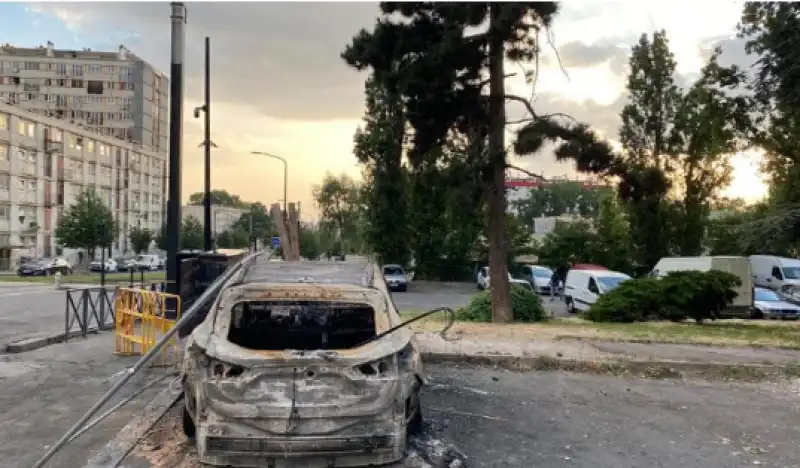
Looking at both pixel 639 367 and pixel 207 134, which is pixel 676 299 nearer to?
pixel 639 367

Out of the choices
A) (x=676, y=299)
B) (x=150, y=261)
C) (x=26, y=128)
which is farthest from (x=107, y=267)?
(x=676, y=299)

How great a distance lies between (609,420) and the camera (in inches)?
287

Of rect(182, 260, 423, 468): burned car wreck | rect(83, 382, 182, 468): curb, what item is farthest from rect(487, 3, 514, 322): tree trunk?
rect(182, 260, 423, 468): burned car wreck

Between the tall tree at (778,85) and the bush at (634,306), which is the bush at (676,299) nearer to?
the bush at (634,306)

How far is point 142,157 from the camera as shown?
98.9 m

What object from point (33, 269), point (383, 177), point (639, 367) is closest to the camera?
point (639, 367)

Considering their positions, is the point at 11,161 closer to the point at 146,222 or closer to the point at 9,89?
the point at 146,222

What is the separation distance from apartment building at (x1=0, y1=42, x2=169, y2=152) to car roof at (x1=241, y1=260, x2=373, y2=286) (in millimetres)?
107813

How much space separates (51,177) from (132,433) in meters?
77.1

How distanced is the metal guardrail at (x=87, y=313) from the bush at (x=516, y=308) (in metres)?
8.91

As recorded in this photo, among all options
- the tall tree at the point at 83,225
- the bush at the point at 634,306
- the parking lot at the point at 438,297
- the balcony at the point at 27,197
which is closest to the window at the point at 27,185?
the balcony at the point at 27,197

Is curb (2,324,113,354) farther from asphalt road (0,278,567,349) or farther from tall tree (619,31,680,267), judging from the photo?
tall tree (619,31,680,267)

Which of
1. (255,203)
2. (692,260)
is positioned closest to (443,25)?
(692,260)

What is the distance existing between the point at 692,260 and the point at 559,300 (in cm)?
952
